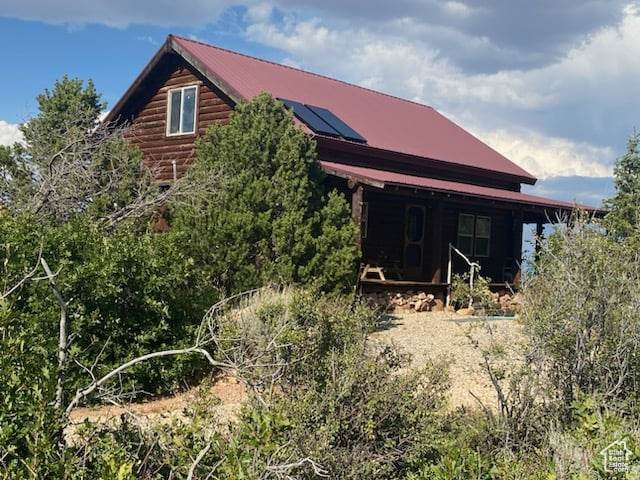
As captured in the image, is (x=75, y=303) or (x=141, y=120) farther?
(x=141, y=120)

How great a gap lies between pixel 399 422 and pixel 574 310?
1831 mm

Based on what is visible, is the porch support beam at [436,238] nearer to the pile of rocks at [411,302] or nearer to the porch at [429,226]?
the porch at [429,226]

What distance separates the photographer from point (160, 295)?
30.8 ft

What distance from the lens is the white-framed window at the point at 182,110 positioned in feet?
61.7

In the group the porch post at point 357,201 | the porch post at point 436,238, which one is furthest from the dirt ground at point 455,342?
the porch post at point 357,201

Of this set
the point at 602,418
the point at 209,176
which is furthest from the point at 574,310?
the point at 209,176

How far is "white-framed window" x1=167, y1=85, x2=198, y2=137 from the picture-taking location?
18.8 meters

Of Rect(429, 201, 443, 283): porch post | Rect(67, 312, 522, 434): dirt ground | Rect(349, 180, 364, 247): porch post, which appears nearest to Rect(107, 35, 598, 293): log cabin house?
Rect(429, 201, 443, 283): porch post

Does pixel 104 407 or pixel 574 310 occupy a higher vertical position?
pixel 574 310

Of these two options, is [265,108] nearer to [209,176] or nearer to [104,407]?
[209,176]

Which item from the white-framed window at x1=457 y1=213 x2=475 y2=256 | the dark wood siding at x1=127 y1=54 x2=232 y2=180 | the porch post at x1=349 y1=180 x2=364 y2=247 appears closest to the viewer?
the porch post at x1=349 y1=180 x2=364 y2=247

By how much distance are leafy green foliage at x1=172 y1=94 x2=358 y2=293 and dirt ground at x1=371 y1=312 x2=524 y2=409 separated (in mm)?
1567

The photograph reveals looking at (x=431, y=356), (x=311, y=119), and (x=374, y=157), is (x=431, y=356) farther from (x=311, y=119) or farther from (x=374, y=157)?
(x=374, y=157)

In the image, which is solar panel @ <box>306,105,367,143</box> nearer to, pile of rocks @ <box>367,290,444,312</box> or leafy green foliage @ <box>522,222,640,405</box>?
pile of rocks @ <box>367,290,444,312</box>
